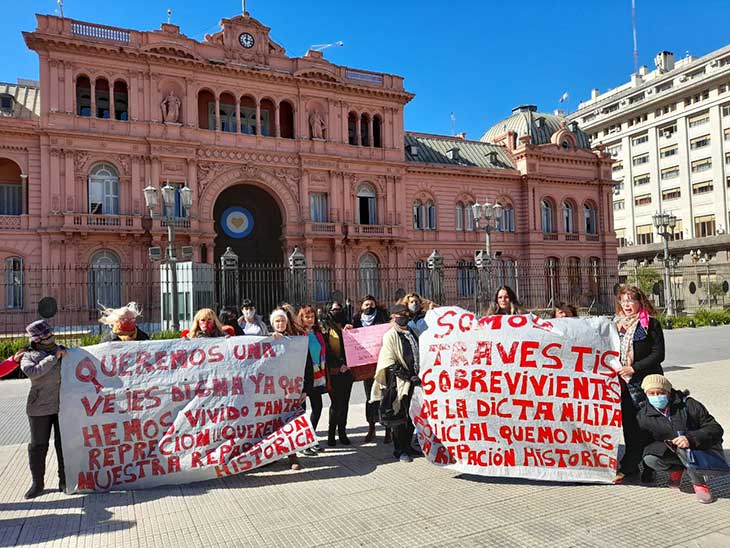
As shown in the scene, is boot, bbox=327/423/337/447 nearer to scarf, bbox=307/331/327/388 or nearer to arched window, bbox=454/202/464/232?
scarf, bbox=307/331/327/388

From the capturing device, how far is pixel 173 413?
6.43m

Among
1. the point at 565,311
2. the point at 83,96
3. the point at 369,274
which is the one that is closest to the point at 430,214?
the point at 369,274

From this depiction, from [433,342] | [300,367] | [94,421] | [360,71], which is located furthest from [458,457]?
[360,71]

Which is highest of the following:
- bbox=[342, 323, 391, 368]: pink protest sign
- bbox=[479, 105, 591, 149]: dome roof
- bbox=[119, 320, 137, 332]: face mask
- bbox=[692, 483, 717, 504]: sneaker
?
bbox=[479, 105, 591, 149]: dome roof

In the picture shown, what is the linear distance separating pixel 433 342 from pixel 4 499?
5.07m

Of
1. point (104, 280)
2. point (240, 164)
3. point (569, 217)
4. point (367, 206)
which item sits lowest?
point (104, 280)

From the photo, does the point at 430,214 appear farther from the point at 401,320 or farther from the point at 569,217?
the point at 401,320

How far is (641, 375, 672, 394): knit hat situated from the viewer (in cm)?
559

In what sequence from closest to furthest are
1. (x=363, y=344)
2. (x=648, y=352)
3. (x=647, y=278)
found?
(x=648, y=352) → (x=363, y=344) → (x=647, y=278)

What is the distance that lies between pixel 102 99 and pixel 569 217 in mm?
33551

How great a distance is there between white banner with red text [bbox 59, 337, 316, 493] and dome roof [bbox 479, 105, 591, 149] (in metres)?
39.7

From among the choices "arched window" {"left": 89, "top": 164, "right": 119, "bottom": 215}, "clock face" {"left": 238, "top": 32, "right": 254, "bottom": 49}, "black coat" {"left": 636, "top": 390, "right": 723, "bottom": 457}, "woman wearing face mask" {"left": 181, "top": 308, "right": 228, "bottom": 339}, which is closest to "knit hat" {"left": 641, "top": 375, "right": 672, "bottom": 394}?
"black coat" {"left": 636, "top": 390, "right": 723, "bottom": 457}

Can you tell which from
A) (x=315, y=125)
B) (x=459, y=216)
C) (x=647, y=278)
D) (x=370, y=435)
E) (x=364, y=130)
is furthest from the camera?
(x=647, y=278)

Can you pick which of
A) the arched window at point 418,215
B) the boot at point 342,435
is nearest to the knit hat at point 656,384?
the boot at point 342,435
